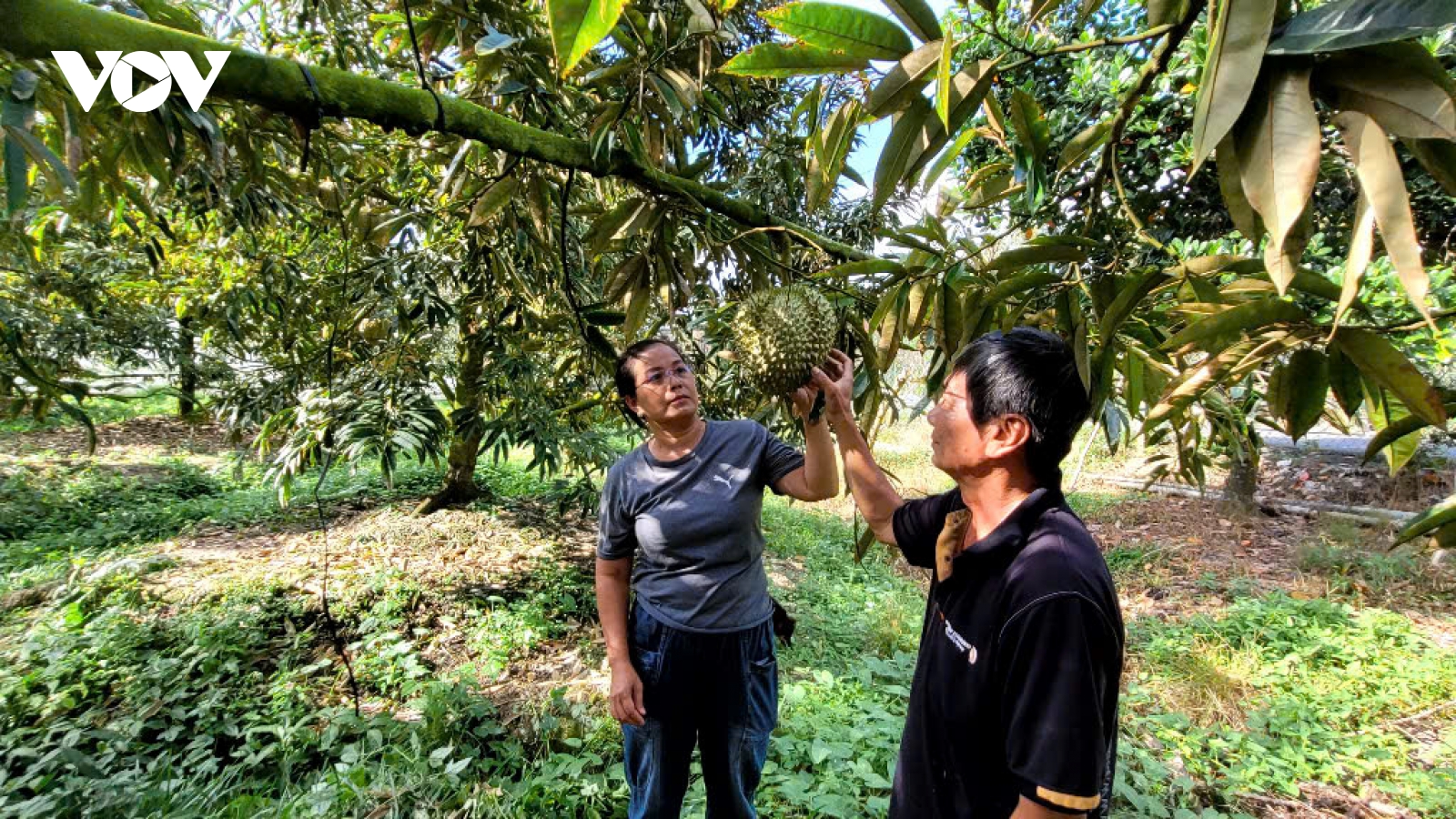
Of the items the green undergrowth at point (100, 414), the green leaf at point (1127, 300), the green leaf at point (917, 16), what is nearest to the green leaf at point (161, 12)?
the green leaf at point (917, 16)

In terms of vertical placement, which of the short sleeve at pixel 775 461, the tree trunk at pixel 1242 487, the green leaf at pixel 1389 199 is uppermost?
the green leaf at pixel 1389 199

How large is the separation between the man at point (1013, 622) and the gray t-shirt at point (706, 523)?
54 centimetres

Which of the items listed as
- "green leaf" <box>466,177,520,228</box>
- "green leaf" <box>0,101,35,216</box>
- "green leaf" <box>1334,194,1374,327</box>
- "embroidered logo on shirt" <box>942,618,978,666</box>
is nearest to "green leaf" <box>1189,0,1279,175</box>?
"green leaf" <box>1334,194,1374,327</box>

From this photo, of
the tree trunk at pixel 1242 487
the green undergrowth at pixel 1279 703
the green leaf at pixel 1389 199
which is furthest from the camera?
the tree trunk at pixel 1242 487

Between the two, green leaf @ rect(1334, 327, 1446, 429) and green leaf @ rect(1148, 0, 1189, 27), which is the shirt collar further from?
green leaf @ rect(1148, 0, 1189, 27)

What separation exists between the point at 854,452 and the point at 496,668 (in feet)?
7.56

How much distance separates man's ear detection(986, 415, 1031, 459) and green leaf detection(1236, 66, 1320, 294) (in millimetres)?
410

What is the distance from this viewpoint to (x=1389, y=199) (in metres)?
0.43

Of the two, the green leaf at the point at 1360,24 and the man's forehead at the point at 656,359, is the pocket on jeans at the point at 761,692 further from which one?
the green leaf at the point at 1360,24

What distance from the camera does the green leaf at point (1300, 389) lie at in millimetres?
832

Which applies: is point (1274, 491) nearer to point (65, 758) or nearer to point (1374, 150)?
point (1374, 150)

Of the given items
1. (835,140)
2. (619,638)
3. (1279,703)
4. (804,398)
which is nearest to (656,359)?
(804,398)

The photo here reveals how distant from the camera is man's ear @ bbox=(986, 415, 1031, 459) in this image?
882 mm

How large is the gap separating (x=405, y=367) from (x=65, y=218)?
942 mm
